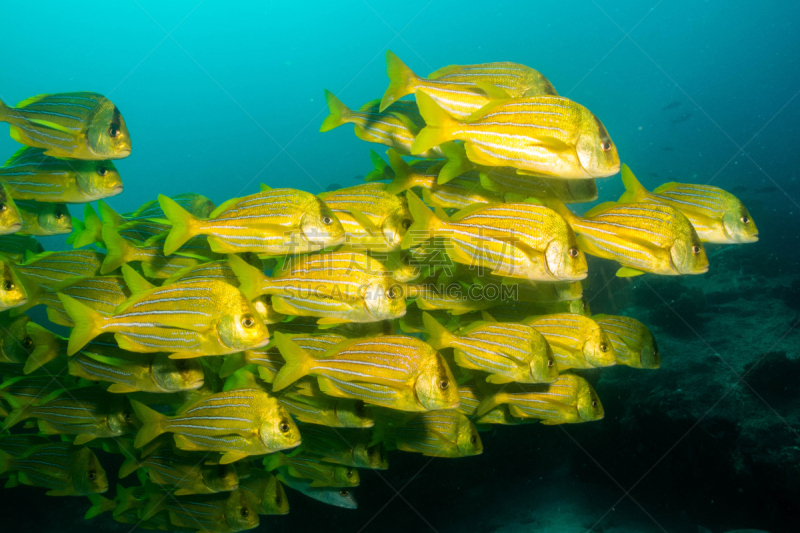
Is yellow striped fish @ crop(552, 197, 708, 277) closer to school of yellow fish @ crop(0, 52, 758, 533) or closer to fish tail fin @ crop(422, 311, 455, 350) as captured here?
school of yellow fish @ crop(0, 52, 758, 533)

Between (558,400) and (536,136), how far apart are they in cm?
269

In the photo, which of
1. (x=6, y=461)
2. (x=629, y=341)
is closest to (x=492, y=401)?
(x=629, y=341)

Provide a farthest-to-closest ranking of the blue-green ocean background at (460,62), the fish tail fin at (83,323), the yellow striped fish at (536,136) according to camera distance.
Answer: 1. the blue-green ocean background at (460,62)
2. the fish tail fin at (83,323)
3. the yellow striped fish at (536,136)

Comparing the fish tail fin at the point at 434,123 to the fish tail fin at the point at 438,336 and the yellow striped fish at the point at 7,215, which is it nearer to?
the fish tail fin at the point at 438,336

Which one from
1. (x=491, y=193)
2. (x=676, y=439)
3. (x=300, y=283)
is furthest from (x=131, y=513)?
(x=676, y=439)

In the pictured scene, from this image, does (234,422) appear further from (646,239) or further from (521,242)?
(646,239)

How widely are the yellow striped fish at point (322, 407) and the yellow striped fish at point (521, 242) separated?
Result: 1956mm

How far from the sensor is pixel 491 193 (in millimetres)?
4016

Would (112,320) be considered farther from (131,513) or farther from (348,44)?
(348,44)

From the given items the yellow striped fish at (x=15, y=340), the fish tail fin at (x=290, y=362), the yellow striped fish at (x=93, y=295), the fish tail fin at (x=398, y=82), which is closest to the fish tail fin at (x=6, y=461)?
the yellow striped fish at (x=15, y=340)

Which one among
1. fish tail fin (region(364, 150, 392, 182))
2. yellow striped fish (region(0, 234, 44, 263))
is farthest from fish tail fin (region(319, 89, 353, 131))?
yellow striped fish (region(0, 234, 44, 263))

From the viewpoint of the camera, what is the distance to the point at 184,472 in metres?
4.56

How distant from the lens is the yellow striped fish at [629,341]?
412 centimetres

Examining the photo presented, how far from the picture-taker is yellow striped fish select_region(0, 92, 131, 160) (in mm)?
3336
